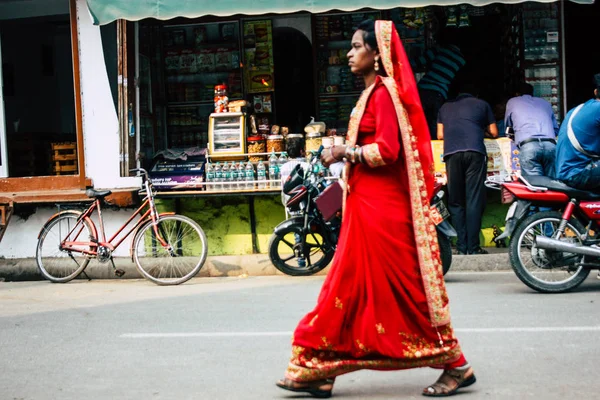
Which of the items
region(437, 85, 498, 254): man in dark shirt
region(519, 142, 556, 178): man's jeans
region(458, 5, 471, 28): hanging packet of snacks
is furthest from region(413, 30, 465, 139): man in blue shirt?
region(519, 142, 556, 178): man's jeans

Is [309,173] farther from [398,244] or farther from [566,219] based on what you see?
[398,244]

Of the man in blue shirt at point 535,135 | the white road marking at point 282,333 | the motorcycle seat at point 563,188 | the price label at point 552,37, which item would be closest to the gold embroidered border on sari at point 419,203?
the white road marking at point 282,333

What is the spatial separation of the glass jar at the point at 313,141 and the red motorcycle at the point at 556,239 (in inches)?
136

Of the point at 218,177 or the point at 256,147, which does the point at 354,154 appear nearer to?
the point at 218,177

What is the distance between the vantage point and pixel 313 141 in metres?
10.4

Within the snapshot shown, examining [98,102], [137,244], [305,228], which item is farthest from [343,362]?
[98,102]

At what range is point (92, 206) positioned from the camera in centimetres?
951

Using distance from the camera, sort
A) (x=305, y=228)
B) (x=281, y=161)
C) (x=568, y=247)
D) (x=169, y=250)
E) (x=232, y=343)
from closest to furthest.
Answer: (x=232, y=343) → (x=568, y=247) → (x=305, y=228) → (x=169, y=250) → (x=281, y=161)

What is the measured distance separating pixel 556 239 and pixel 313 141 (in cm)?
390

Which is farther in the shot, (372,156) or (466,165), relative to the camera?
(466,165)

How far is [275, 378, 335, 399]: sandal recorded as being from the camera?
14.0 ft

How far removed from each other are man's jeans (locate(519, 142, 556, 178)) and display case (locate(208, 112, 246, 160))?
10.8 feet

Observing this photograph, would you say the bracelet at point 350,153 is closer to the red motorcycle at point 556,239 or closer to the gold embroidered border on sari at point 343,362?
the gold embroidered border on sari at point 343,362

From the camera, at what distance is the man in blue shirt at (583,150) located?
23.7ft
